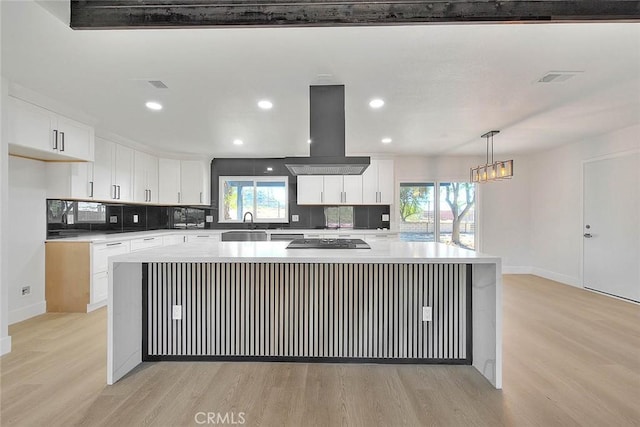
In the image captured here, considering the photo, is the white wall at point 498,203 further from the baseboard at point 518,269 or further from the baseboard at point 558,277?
the baseboard at point 558,277

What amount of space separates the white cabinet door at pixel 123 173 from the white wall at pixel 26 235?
3.19 ft

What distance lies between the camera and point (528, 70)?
8.66ft

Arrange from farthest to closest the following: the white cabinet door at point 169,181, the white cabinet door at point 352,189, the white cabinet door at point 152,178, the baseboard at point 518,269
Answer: the baseboard at point 518,269
the white cabinet door at point 352,189
the white cabinet door at point 169,181
the white cabinet door at point 152,178

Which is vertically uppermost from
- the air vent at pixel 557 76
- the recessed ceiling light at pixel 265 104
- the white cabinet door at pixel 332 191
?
the air vent at pixel 557 76

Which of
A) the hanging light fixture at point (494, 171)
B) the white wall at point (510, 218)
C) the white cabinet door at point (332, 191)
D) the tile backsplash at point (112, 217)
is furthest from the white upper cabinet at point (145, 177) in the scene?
the white wall at point (510, 218)

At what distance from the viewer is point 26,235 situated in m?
3.77

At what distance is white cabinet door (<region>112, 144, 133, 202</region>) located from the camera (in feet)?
16.2

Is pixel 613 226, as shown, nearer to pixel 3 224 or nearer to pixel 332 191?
pixel 332 191

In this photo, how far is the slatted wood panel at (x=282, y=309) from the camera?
2.68 meters

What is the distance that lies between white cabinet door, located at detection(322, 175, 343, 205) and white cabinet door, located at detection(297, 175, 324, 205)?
93 mm

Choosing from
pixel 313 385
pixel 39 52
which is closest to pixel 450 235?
pixel 313 385

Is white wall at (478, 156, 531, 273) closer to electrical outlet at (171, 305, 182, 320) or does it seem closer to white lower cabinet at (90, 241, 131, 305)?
electrical outlet at (171, 305, 182, 320)

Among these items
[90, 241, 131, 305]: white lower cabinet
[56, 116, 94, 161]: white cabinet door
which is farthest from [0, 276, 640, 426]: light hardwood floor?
[56, 116, 94, 161]: white cabinet door
